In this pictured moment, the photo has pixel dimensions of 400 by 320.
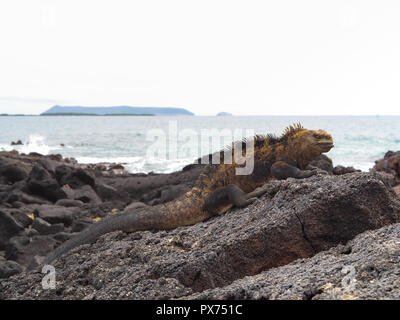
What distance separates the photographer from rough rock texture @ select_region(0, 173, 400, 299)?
9.20 ft

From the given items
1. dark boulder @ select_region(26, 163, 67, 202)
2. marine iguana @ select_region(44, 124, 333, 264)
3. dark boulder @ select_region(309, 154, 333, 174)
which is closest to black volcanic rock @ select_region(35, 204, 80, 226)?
dark boulder @ select_region(26, 163, 67, 202)

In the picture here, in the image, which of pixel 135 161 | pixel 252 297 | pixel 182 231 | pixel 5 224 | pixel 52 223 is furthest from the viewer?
pixel 135 161

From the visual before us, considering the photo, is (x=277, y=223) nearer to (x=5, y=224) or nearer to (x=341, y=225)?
(x=341, y=225)

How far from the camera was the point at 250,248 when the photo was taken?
9.84 ft

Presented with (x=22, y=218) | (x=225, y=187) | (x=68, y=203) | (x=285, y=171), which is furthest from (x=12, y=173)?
(x=285, y=171)

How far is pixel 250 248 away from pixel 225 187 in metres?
1.39

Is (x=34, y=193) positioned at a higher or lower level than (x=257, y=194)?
lower

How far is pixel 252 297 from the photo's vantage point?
2.02 m

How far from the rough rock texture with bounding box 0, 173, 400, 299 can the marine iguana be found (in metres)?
0.78

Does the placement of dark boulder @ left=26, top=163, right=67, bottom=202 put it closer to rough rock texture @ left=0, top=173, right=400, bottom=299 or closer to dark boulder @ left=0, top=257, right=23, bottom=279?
dark boulder @ left=0, top=257, right=23, bottom=279

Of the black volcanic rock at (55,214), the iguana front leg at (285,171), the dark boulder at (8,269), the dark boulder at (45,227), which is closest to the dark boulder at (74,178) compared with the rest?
the black volcanic rock at (55,214)

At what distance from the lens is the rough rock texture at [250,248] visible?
2805 mm
